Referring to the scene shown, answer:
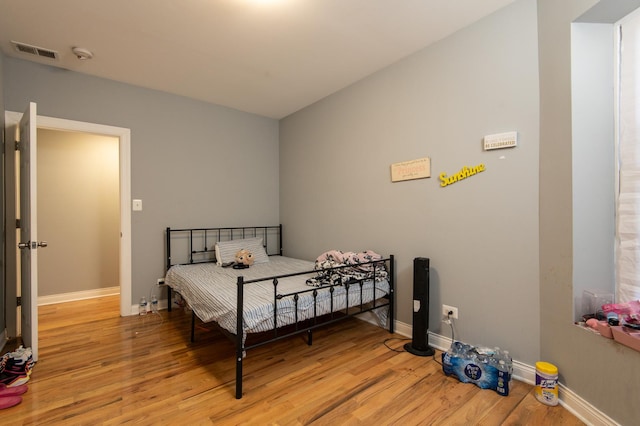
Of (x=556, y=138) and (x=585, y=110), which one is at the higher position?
(x=585, y=110)

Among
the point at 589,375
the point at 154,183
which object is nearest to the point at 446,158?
the point at 589,375

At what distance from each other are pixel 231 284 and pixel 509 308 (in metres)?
2.02

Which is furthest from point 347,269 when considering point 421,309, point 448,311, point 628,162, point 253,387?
point 628,162

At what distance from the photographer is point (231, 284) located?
2402 millimetres

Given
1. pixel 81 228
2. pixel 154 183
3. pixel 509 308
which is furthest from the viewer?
pixel 81 228

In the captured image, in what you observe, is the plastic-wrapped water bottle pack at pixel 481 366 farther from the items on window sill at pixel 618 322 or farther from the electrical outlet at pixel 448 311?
the items on window sill at pixel 618 322

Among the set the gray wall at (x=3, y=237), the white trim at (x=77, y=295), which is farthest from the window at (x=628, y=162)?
the white trim at (x=77, y=295)

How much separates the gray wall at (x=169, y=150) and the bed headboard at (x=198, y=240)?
83mm

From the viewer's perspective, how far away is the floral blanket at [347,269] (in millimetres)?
2355

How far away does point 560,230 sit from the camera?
66.1 inches

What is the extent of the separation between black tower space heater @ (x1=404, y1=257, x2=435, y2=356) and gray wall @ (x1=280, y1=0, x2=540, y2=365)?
0.56 ft

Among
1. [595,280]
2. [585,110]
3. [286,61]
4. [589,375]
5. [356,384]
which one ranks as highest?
[286,61]

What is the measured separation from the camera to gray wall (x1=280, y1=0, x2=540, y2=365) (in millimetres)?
1871

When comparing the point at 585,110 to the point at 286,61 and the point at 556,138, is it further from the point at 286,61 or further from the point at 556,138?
the point at 286,61
